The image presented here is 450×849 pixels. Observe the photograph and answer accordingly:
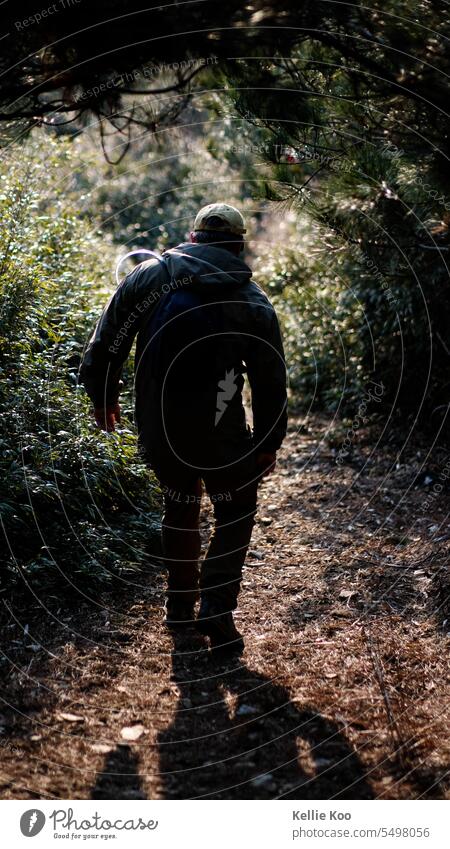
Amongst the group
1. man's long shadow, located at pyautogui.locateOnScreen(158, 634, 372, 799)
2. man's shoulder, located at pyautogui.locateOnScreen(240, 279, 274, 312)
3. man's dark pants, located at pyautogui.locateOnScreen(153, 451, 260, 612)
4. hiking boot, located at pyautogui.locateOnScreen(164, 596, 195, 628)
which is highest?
man's shoulder, located at pyautogui.locateOnScreen(240, 279, 274, 312)

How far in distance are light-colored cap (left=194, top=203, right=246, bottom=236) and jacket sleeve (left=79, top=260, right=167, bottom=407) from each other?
0.35 m

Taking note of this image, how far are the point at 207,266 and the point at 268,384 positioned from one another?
66 cm

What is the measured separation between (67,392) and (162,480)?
5.36 ft

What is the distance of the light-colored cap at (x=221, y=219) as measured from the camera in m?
4.33

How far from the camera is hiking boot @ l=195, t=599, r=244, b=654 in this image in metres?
4.29

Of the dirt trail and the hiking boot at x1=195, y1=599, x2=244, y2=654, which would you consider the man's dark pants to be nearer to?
the hiking boot at x1=195, y1=599, x2=244, y2=654

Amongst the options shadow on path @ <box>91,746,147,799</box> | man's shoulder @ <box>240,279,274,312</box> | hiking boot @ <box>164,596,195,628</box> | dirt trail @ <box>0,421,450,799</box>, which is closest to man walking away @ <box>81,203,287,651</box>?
man's shoulder @ <box>240,279,274,312</box>

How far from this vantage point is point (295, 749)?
3.57m

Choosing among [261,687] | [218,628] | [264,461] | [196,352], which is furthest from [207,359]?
[261,687]

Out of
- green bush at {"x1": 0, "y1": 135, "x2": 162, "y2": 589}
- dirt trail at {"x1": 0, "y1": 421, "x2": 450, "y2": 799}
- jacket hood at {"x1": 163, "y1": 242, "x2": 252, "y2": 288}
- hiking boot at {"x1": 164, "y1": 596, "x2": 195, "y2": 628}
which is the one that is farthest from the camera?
green bush at {"x1": 0, "y1": 135, "x2": 162, "y2": 589}

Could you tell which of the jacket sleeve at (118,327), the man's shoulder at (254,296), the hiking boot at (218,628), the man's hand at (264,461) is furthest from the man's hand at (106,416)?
the hiking boot at (218,628)

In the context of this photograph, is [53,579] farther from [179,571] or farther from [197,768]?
[197,768]

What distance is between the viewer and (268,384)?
4281mm

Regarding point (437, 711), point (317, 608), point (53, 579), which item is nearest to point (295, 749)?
point (437, 711)
